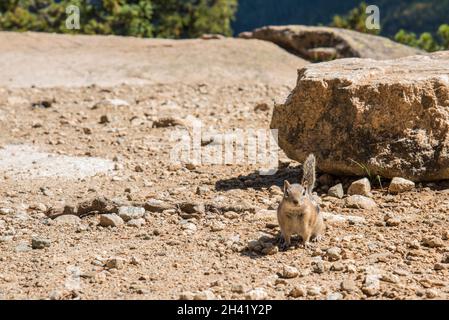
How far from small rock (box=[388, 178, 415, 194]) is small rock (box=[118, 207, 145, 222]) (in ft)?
7.02

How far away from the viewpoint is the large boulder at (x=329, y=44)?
15.6 m

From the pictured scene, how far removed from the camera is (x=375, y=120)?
7.02m

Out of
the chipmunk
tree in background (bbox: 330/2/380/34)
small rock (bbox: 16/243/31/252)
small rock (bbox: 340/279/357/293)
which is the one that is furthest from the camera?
tree in background (bbox: 330/2/380/34)

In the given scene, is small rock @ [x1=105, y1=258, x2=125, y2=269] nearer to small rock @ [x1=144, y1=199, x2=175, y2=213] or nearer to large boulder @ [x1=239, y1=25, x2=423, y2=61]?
small rock @ [x1=144, y1=199, x2=175, y2=213]

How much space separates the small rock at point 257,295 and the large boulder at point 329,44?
10984 mm

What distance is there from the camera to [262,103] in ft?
38.1

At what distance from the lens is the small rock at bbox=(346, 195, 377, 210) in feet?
22.1

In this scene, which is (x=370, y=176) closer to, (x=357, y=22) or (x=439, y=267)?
(x=439, y=267)

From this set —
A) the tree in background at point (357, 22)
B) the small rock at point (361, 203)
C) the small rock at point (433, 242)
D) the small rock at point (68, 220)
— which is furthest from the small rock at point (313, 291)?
the tree in background at point (357, 22)

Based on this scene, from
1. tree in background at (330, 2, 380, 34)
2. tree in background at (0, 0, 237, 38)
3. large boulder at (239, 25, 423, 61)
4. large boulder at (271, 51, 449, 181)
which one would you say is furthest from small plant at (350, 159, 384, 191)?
tree in background at (0, 0, 237, 38)

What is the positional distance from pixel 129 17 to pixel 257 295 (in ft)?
63.3

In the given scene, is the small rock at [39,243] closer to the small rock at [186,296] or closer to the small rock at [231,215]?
the small rock at [231,215]

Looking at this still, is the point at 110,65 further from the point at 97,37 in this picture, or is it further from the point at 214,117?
the point at 214,117

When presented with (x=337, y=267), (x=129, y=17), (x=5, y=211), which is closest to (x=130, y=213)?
(x=5, y=211)
